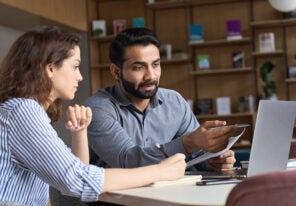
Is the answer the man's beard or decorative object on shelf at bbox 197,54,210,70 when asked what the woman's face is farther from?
decorative object on shelf at bbox 197,54,210,70

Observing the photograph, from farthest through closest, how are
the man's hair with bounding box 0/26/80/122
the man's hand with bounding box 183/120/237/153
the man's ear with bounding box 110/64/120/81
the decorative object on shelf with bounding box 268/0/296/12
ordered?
the decorative object on shelf with bounding box 268/0/296/12, the man's ear with bounding box 110/64/120/81, the man's hand with bounding box 183/120/237/153, the man's hair with bounding box 0/26/80/122

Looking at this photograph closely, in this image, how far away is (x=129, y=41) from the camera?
2678 mm

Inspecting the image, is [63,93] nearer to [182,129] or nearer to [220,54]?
[182,129]

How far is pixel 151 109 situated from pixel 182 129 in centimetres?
17

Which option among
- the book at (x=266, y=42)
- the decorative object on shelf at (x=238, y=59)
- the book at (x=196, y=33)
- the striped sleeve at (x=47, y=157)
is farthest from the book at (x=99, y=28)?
the striped sleeve at (x=47, y=157)

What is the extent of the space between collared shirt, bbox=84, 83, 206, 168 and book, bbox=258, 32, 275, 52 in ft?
Result: 14.4

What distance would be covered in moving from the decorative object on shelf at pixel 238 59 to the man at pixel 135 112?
443cm

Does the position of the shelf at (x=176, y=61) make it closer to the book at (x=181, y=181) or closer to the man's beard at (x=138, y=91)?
the man's beard at (x=138, y=91)

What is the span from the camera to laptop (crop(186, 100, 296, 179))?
5.44 feet

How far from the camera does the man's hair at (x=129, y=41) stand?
2670 millimetres

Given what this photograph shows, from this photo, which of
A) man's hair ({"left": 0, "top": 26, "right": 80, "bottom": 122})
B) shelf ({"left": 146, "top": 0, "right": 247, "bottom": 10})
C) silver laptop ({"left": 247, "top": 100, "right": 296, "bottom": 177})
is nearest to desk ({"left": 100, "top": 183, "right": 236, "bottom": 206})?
silver laptop ({"left": 247, "top": 100, "right": 296, "bottom": 177})

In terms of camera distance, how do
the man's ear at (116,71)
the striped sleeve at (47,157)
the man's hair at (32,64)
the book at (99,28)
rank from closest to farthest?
the striped sleeve at (47,157) → the man's hair at (32,64) → the man's ear at (116,71) → the book at (99,28)

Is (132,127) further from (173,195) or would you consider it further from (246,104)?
(246,104)


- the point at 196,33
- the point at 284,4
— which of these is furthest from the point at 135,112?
the point at 196,33
